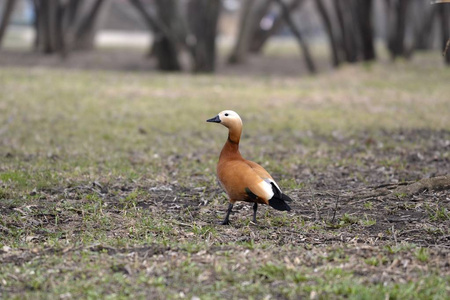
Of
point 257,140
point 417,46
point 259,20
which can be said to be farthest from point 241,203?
point 417,46

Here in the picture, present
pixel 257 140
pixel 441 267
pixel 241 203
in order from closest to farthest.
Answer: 1. pixel 441 267
2. pixel 241 203
3. pixel 257 140

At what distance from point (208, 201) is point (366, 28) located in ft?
46.4

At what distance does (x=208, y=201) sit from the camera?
615 cm

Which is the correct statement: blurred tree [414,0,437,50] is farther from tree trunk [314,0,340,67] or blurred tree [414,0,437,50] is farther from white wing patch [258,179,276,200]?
white wing patch [258,179,276,200]

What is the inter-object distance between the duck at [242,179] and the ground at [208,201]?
30 cm

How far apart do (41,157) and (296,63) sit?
17.9 m

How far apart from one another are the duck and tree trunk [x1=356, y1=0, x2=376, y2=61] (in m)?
14.6

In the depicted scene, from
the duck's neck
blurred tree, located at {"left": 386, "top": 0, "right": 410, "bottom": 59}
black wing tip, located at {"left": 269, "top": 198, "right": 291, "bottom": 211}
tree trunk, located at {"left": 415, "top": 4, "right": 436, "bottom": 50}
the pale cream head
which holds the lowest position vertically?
tree trunk, located at {"left": 415, "top": 4, "right": 436, "bottom": 50}

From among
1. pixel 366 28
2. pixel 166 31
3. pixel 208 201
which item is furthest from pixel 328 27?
pixel 208 201

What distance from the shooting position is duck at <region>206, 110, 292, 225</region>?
475 cm

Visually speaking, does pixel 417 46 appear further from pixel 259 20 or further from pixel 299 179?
pixel 299 179

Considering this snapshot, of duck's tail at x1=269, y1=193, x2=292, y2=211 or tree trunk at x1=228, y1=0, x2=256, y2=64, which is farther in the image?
tree trunk at x1=228, y1=0, x2=256, y2=64

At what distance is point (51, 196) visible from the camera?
613 cm

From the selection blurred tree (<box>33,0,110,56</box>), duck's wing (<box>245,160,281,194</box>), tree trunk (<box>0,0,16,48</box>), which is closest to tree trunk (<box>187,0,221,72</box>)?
blurred tree (<box>33,0,110,56</box>)
